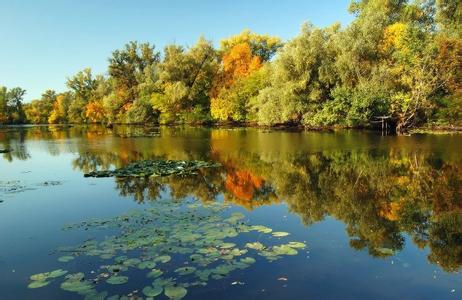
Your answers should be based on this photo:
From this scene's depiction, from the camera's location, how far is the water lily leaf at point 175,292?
5773 millimetres

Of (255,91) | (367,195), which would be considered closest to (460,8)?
(255,91)

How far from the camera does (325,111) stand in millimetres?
41094

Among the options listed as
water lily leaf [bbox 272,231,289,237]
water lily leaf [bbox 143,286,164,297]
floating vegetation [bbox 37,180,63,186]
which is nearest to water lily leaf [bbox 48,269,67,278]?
water lily leaf [bbox 143,286,164,297]

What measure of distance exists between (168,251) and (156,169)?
9.62 meters

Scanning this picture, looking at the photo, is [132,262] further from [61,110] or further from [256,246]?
[61,110]

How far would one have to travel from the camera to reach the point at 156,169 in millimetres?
16938

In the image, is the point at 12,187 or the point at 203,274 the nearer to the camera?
the point at 203,274

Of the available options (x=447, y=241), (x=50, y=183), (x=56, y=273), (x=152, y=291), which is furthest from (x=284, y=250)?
(x=50, y=183)

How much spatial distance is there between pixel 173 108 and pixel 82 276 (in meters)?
61.1

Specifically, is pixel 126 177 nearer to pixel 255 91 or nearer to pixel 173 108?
pixel 255 91

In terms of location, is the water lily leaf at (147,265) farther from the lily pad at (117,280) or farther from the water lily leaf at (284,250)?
the water lily leaf at (284,250)

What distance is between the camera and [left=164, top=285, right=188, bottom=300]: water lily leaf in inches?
227

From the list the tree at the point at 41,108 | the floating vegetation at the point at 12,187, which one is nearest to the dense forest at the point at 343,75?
the floating vegetation at the point at 12,187

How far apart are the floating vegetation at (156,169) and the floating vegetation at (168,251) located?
18.8ft
